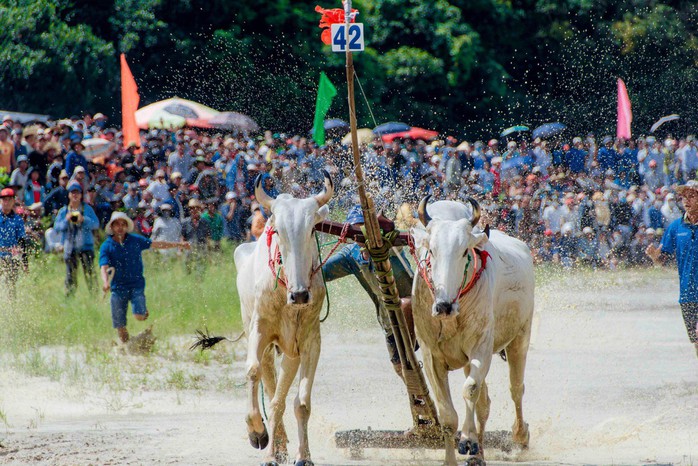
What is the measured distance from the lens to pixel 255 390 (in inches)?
354

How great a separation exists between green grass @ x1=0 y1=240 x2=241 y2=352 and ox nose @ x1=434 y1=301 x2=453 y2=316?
24.6 ft

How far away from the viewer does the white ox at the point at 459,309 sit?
859 centimetres

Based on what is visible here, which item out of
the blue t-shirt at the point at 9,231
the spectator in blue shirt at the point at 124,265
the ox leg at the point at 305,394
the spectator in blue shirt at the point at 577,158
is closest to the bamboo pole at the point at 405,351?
the ox leg at the point at 305,394

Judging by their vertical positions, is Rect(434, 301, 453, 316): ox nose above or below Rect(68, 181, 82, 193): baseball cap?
below

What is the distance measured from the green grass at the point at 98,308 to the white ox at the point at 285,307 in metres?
6.06

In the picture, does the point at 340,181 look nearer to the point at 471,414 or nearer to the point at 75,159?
the point at 75,159

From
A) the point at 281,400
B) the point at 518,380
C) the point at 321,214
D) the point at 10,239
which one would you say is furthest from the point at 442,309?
the point at 10,239

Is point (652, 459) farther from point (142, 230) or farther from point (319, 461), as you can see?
point (142, 230)

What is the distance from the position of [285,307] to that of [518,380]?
232 cm

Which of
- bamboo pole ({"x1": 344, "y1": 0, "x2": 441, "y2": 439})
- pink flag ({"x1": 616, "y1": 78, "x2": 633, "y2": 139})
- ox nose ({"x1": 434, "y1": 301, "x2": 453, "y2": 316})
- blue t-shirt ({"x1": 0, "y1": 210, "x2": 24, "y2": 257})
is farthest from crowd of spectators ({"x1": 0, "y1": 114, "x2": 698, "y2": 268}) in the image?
ox nose ({"x1": 434, "y1": 301, "x2": 453, "y2": 316})

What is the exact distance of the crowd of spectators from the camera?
61.0ft

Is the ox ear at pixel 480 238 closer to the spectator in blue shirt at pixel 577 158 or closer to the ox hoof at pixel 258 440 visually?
the ox hoof at pixel 258 440

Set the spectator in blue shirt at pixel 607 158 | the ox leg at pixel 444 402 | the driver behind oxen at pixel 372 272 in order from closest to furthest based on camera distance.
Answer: the ox leg at pixel 444 402 → the driver behind oxen at pixel 372 272 → the spectator in blue shirt at pixel 607 158

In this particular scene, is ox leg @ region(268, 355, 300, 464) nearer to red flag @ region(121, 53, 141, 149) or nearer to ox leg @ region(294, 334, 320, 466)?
ox leg @ region(294, 334, 320, 466)
